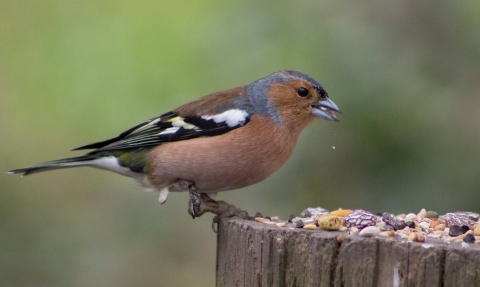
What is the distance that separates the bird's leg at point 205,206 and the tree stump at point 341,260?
0.52 m

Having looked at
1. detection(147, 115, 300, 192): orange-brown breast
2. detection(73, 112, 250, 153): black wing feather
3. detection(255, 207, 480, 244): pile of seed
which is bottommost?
detection(255, 207, 480, 244): pile of seed

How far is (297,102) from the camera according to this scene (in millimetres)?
5141

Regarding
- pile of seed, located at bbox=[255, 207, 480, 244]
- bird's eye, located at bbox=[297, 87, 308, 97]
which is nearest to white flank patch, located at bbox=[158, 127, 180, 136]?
bird's eye, located at bbox=[297, 87, 308, 97]

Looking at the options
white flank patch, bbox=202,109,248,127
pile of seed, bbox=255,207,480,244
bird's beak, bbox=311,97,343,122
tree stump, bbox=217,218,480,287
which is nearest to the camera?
tree stump, bbox=217,218,480,287

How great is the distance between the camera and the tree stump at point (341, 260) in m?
2.67

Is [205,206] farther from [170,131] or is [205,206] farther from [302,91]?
[302,91]

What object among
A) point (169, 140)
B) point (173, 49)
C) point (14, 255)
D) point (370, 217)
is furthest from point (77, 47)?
point (370, 217)

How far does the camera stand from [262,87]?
17.3 ft

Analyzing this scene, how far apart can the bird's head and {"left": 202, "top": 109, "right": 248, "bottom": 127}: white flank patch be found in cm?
20

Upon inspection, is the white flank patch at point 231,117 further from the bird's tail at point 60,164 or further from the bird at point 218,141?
the bird's tail at point 60,164

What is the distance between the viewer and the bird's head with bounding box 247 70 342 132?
5.07m

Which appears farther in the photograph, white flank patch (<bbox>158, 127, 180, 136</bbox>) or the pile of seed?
white flank patch (<bbox>158, 127, 180, 136</bbox>)

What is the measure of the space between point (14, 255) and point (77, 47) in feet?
9.45

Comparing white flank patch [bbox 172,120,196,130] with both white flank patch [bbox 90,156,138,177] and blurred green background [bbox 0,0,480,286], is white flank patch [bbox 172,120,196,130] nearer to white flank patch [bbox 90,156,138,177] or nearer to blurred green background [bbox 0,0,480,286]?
white flank patch [bbox 90,156,138,177]
